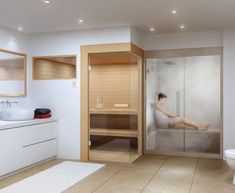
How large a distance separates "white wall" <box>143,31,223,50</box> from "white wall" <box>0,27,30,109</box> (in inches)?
98.4

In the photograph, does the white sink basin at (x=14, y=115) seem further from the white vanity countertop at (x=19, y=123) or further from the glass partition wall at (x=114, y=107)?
the glass partition wall at (x=114, y=107)

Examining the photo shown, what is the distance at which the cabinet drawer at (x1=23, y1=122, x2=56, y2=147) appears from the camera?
4.84m

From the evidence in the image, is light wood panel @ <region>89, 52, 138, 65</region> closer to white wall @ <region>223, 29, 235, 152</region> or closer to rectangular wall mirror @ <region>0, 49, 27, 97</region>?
rectangular wall mirror @ <region>0, 49, 27, 97</region>

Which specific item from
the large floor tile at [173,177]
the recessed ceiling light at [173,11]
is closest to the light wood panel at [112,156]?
the large floor tile at [173,177]

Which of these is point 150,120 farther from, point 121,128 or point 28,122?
point 28,122

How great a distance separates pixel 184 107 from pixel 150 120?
773 mm

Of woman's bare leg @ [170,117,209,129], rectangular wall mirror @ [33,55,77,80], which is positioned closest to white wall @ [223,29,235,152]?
woman's bare leg @ [170,117,209,129]

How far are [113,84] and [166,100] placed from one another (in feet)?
3.89

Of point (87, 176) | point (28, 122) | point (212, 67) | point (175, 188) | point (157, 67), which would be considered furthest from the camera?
point (157, 67)

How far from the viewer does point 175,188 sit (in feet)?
12.5

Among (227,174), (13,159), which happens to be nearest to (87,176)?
(13,159)

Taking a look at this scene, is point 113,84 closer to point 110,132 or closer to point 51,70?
point 110,132

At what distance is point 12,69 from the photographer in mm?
5461

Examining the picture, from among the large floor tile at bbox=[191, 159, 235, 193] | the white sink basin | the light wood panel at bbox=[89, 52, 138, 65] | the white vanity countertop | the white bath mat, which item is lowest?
the white bath mat
